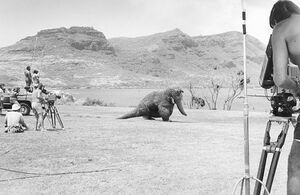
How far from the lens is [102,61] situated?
124188 millimetres

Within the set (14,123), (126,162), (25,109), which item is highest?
(25,109)

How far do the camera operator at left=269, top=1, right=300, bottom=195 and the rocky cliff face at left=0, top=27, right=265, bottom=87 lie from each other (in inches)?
2897

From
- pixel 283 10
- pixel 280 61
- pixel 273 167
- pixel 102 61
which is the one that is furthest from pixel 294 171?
pixel 102 61

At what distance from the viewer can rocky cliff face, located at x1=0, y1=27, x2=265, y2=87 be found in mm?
103625

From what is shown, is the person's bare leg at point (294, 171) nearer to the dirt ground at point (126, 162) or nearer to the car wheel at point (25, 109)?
the dirt ground at point (126, 162)

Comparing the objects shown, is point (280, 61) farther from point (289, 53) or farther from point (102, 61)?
point (102, 61)

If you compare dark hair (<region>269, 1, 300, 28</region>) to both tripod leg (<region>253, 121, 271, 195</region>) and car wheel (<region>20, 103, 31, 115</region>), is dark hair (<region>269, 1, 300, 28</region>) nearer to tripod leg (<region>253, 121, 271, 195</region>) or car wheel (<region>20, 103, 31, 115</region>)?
tripod leg (<region>253, 121, 271, 195</region>)

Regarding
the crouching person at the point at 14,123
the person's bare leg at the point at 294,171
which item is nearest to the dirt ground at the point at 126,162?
the crouching person at the point at 14,123

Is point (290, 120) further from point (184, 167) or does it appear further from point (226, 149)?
point (226, 149)

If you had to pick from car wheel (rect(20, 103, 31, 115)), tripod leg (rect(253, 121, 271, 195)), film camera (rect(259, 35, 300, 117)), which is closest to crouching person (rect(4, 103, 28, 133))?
car wheel (rect(20, 103, 31, 115))

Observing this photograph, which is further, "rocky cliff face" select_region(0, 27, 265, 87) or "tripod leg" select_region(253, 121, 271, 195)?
"rocky cliff face" select_region(0, 27, 265, 87)

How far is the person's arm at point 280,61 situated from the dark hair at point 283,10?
10 cm

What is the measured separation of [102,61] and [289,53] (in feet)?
400

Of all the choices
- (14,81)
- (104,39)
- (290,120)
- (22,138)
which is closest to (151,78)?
(14,81)
